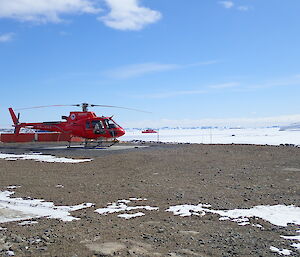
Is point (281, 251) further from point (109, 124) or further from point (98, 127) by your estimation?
point (98, 127)

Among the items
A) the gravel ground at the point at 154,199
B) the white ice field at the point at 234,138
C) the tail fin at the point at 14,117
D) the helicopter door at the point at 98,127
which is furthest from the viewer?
the white ice field at the point at 234,138

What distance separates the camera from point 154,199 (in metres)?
9.32

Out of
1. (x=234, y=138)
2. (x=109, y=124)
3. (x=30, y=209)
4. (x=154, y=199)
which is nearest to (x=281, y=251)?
(x=154, y=199)

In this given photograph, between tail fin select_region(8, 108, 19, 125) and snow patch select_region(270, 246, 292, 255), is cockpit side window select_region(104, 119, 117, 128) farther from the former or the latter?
snow patch select_region(270, 246, 292, 255)

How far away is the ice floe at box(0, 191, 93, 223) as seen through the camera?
24.6 ft

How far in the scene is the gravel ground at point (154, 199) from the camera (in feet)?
18.4

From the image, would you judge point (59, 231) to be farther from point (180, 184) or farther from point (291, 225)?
point (180, 184)

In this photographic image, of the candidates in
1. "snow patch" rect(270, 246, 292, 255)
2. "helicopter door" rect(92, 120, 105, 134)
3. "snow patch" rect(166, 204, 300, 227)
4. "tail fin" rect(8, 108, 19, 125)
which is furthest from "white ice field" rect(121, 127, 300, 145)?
"snow patch" rect(270, 246, 292, 255)

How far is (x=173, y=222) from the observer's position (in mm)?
7098

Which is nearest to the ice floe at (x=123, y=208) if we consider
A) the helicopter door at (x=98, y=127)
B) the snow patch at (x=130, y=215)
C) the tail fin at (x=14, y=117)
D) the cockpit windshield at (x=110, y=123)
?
the snow patch at (x=130, y=215)

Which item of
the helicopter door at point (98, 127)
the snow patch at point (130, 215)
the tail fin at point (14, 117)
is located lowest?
the snow patch at point (130, 215)

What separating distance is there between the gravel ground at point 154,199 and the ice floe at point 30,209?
31cm

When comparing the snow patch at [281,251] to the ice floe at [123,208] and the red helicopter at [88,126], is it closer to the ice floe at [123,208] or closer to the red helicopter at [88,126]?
the ice floe at [123,208]

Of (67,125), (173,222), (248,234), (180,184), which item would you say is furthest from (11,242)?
(67,125)
